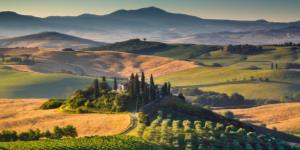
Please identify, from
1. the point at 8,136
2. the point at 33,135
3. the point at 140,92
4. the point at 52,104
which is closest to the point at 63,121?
the point at 140,92

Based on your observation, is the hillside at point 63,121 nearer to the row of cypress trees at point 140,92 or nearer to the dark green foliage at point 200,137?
→ the dark green foliage at point 200,137

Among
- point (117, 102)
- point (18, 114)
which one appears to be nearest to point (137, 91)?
point (117, 102)

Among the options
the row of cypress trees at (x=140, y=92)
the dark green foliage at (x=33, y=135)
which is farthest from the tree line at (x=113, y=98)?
the dark green foliage at (x=33, y=135)

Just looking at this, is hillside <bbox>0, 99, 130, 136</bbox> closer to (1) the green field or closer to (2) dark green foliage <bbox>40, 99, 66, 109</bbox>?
(2) dark green foliage <bbox>40, 99, 66, 109</bbox>

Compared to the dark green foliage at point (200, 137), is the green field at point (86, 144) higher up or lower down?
higher up

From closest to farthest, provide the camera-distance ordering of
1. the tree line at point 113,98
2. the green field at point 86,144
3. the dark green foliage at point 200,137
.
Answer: the green field at point 86,144
the dark green foliage at point 200,137
the tree line at point 113,98

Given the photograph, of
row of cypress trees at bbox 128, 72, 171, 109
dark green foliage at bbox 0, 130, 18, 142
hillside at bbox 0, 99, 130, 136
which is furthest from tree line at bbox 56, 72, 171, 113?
dark green foliage at bbox 0, 130, 18, 142
